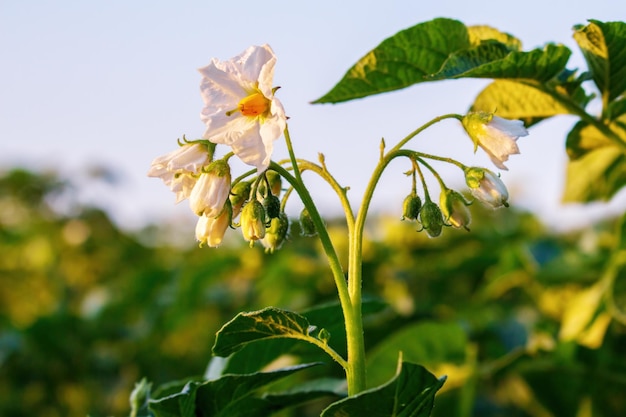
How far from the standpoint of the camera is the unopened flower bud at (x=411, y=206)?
1.35 meters

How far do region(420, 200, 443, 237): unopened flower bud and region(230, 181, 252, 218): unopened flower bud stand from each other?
1.02 ft

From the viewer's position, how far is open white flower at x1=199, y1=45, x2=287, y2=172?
3.78 ft

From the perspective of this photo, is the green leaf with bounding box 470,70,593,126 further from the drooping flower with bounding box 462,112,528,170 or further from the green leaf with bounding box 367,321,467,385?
the green leaf with bounding box 367,321,467,385

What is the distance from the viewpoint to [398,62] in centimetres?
146

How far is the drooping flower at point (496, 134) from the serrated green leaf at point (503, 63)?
0.31ft

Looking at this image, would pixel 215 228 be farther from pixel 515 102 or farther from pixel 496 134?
pixel 515 102

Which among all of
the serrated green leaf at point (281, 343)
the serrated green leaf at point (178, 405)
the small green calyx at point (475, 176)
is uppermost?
the small green calyx at point (475, 176)

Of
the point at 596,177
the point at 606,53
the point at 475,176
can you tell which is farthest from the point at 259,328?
the point at 596,177

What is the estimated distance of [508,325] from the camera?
2955mm

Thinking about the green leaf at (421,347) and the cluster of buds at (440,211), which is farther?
the green leaf at (421,347)

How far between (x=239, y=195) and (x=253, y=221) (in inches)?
2.6

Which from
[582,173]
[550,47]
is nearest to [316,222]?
[550,47]

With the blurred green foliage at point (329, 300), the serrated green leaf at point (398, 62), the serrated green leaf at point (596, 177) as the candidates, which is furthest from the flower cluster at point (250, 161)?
the serrated green leaf at point (596, 177)

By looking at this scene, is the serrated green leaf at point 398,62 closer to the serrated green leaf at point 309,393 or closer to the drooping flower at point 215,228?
the drooping flower at point 215,228
